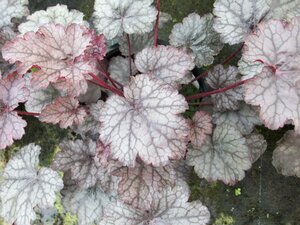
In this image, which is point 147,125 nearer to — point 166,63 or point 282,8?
point 166,63

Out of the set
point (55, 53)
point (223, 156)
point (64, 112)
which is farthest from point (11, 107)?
point (223, 156)

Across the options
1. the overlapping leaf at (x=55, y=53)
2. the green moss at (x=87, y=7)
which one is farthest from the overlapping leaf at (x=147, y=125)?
the green moss at (x=87, y=7)

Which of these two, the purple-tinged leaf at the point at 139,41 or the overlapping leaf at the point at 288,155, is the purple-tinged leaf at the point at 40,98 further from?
the overlapping leaf at the point at 288,155

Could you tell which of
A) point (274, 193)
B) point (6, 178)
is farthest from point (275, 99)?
point (6, 178)

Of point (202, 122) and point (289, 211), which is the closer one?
point (202, 122)

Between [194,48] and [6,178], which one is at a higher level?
[194,48]

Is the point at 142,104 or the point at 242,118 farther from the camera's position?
the point at 242,118

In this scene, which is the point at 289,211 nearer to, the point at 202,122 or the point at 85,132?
the point at 202,122
